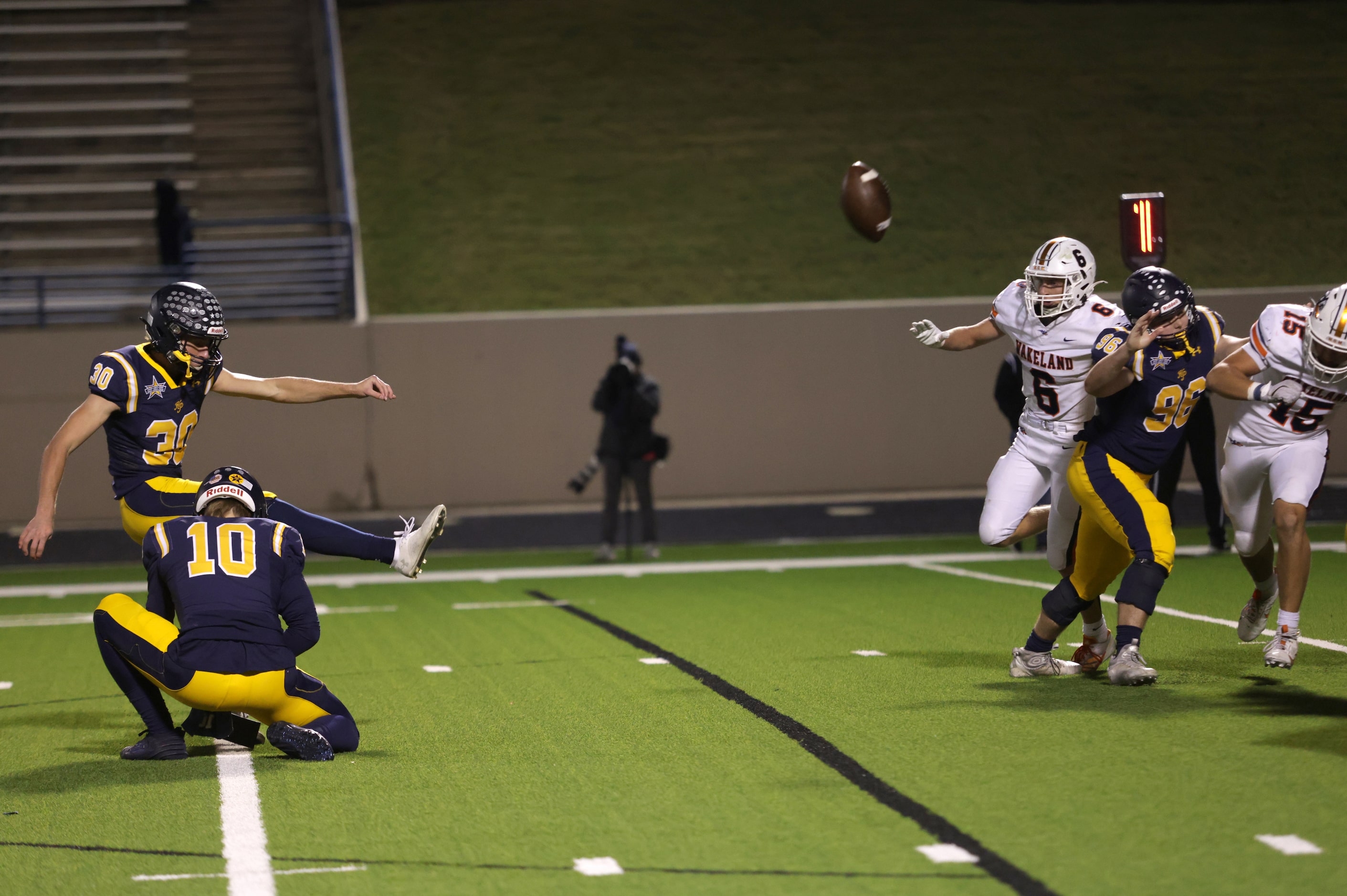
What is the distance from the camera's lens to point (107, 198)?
2045 cm

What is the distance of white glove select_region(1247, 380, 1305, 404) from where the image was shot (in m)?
6.20

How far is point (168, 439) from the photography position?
20.5 feet

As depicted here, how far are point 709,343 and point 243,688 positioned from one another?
39.1ft

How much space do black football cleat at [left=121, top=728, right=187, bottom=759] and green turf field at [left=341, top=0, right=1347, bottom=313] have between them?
12.7m

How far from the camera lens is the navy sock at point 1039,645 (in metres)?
6.56

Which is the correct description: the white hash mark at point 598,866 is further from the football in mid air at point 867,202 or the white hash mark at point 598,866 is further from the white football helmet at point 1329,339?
the football in mid air at point 867,202

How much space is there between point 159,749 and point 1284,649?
4.83 meters

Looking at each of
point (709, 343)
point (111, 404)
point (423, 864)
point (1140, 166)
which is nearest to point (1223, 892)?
point (423, 864)

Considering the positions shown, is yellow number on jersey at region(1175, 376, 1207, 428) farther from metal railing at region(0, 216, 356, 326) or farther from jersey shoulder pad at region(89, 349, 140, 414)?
metal railing at region(0, 216, 356, 326)

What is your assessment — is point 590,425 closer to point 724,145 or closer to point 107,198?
point 724,145

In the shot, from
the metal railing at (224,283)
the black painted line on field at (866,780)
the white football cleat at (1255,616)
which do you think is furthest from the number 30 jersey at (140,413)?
the metal railing at (224,283)

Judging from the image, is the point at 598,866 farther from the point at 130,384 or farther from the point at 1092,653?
the point at 1092,653

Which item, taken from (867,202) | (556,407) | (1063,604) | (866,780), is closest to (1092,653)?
(1063,604)

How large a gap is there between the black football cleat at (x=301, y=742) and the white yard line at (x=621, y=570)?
229 inches
